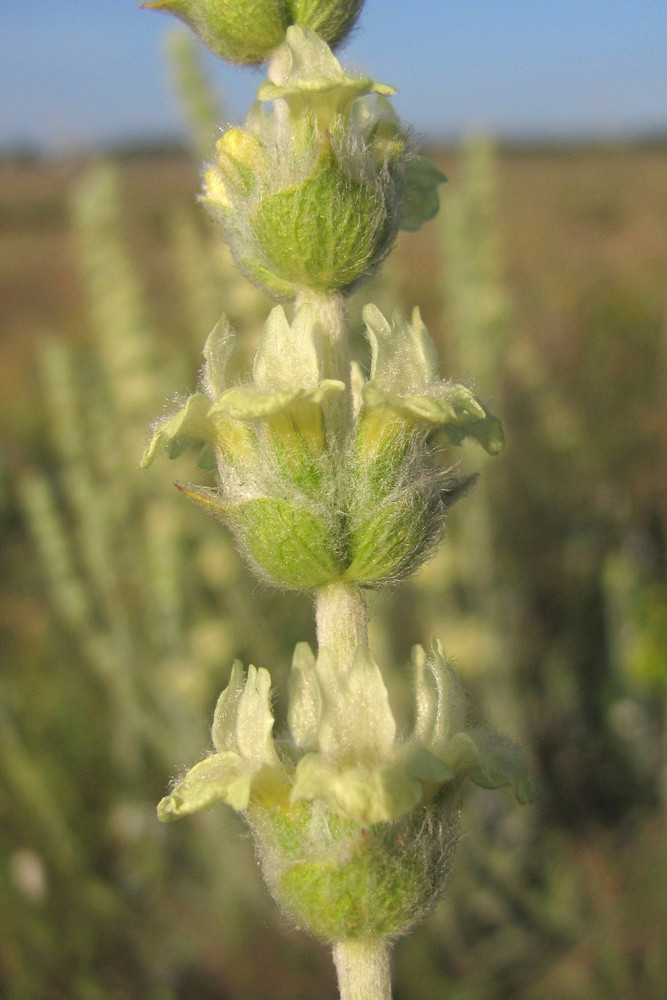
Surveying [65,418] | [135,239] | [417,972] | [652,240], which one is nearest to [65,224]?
[135,239]

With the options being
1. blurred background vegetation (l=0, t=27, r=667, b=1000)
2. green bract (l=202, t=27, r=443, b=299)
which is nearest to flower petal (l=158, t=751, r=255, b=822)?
green bract (l=202, t=27, r=443, b=299)

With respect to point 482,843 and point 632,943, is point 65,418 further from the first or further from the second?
point 632,943

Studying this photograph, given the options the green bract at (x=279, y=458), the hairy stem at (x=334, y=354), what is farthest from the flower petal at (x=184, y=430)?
the hairy stem at (x=334, y=354)

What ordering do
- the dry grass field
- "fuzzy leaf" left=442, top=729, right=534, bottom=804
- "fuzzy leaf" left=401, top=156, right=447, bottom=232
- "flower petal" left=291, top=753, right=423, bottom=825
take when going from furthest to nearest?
the dry grass field → "fuzzy leaf" left=401, top=156, right=447, bottom=232 → "fuzzy leaf" left=442, top=729, right=534, bottom=804 → "flower petal" left=291, top=753, right=423, bottom=825

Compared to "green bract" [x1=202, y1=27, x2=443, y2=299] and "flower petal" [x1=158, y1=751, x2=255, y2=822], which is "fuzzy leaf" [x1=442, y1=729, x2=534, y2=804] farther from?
"green bract" [x1=202, y1=27, x2=443, y2=299]

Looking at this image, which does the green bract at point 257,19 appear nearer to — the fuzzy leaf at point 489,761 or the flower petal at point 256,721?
the flower petal at point 256,721

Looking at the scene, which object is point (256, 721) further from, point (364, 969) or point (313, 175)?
point (313, 175)
